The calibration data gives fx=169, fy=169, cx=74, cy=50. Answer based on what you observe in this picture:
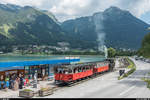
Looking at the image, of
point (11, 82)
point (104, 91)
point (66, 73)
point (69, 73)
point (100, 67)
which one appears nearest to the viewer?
point (104, 91)

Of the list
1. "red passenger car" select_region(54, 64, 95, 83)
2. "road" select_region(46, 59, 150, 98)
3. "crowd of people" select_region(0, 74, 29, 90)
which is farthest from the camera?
"red passenger car" select_region(54, 64, 95, 83)

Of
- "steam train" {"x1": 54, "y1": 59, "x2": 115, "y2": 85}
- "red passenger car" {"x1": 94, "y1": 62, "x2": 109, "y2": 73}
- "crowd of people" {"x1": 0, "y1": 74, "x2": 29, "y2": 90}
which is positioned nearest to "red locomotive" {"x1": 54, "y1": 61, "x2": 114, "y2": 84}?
"steam train" {"x1": 54, "y1": 59, "x2": 115, "y2": 85}

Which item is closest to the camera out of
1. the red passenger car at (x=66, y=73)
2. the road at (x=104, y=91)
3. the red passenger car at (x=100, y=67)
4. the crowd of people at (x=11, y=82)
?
the road at (x=104, y=91)

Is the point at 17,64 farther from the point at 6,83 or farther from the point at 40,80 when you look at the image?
the point at 40,80

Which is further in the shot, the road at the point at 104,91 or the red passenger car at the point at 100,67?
the red passenger car at the point at 100,67

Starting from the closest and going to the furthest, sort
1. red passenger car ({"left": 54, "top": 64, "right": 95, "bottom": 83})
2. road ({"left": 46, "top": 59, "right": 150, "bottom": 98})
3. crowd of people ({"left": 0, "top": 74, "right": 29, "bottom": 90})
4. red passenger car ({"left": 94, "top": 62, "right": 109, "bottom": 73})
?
road ({"left": 46, "top": 59, "right": 150, "bottom": 98})
crowd of people ({"left": 0, "top": 74, "right": 29, "bottom": 90})
red passenger car ({"left": 54, "top": 64, "right": 95, "bottom": 83})
red passenger car ({"left": 94, "top": 62, "right": 109, "bottom": 73})

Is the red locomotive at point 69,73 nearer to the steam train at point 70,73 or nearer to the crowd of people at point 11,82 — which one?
the steam train at point 70,73

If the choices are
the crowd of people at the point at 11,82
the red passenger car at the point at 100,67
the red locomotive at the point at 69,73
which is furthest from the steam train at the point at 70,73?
the crowd of people at the point at 11,82

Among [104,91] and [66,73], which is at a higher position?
[66,73]

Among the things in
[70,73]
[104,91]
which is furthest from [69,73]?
[104,91]

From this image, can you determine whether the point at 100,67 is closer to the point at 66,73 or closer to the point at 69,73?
the point at 69,73

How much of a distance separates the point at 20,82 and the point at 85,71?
13.0m

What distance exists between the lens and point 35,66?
28.5 m

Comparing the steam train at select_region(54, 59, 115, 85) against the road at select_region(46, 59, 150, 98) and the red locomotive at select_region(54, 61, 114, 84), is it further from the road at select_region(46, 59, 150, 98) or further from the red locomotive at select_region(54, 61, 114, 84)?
the road at select_region(46, 59, 150, 98)
